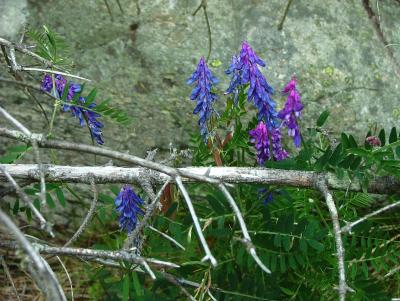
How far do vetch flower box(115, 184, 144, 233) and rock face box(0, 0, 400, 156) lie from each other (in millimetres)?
836

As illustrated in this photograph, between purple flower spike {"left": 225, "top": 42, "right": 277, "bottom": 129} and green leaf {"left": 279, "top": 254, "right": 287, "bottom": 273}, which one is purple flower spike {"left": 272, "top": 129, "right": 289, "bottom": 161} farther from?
green leaf {"left": 279, "top": 254, "right": 287, "bottom": 273}

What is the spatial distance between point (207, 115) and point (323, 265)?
548 mm

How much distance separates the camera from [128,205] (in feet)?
6.02

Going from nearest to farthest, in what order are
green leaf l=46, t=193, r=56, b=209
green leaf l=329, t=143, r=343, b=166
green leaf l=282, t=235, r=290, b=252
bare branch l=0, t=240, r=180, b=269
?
bare branch l=0, t=240, r=180, b=269 < green leaf l=329, t=143, r=343, b=166 < green leaf l=282, t=235, r=290, b=252 < green leaf l=46, t=193, r=56, b=209

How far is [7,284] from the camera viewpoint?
263cm

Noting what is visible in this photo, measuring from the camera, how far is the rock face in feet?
8.66

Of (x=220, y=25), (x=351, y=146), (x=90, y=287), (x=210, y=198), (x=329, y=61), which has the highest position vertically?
(x=220, y=25)

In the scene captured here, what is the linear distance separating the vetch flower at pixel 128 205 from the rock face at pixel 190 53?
84cm

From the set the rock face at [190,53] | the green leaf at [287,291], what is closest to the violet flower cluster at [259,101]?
the green leaf at [287,291]

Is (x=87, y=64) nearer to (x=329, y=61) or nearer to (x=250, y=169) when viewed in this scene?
Answer: (x=329, y=61)

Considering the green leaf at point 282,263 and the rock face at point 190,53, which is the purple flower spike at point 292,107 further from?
the rock face at point 190,53

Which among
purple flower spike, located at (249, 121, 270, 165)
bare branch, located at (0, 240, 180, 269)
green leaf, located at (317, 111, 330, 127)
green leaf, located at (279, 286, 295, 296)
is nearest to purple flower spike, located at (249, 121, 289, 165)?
purple flower spike, located at (249, 121, 270, 165)

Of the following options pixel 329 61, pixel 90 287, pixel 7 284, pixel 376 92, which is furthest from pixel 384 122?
pixel 7 284

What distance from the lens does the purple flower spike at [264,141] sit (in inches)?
72.2
